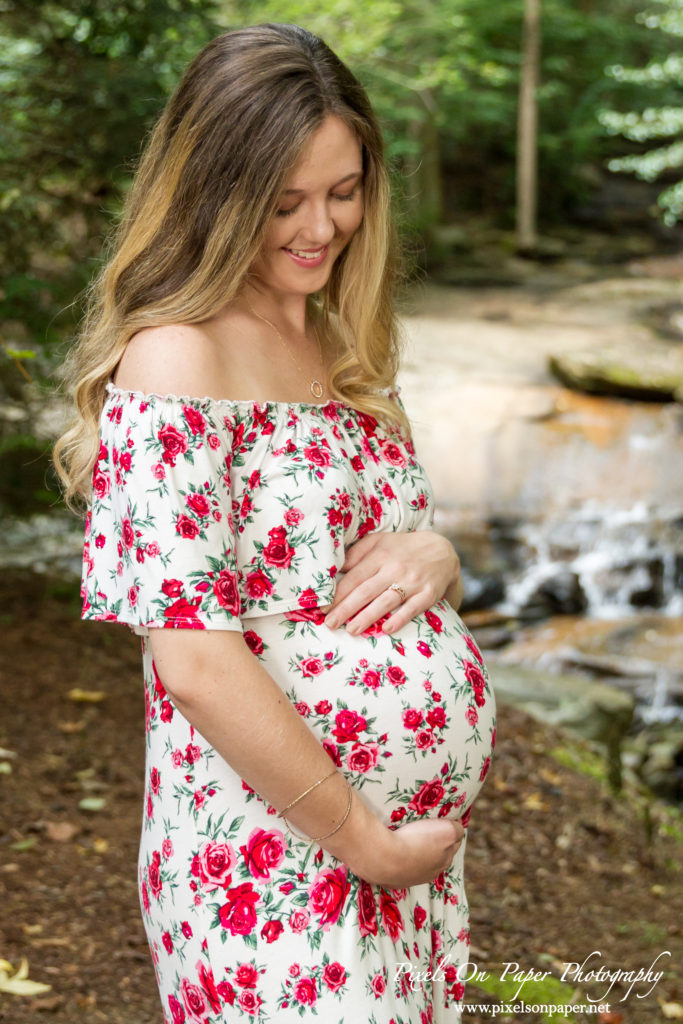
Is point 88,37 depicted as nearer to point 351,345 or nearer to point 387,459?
point 351,345

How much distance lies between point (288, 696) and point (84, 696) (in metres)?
2.59

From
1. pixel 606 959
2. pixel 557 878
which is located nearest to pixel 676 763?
pixel 557 878

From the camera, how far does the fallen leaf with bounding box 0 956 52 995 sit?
2354 mm

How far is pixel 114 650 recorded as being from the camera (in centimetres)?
437

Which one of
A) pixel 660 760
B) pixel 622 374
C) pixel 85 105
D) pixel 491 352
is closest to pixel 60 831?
pixel 85 105

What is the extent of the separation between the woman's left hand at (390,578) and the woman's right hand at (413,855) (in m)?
0.30

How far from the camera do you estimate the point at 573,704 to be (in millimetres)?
5070

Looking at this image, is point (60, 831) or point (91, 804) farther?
point (91, 804)

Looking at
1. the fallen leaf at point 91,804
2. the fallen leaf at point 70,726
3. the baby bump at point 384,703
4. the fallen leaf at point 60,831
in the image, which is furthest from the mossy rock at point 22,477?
the baby bump at point 384,703

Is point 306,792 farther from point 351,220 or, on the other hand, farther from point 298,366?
point 351,220

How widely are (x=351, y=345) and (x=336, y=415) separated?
0.27 m

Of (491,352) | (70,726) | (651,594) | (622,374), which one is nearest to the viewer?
(70,726)

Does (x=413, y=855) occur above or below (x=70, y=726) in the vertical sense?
above

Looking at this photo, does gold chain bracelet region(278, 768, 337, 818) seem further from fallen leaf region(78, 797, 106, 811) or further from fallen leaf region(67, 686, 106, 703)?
fallen leaf region(67, 686, 106, 703)
